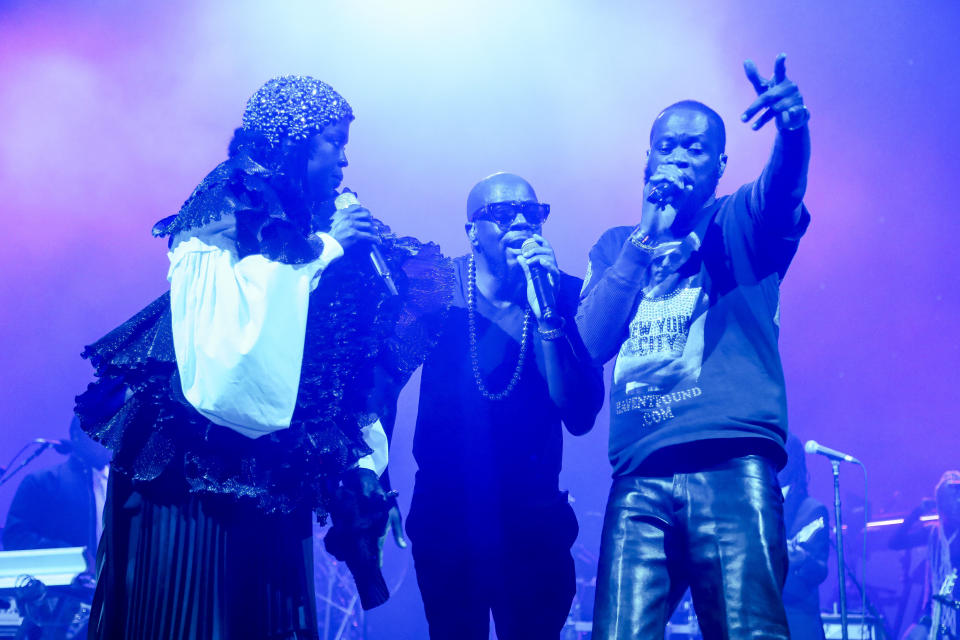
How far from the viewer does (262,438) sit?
6.59 feet

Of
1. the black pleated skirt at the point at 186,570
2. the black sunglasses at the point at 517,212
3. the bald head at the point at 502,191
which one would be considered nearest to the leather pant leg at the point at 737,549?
the black pleated skirt at the point at 186,570

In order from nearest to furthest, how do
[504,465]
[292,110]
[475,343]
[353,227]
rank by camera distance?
[353,227] → [292,110] → [504,465] → [475,343]

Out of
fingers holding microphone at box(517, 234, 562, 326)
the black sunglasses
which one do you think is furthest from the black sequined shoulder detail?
the black sunglasses

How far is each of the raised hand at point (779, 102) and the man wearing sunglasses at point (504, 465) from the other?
90 cm

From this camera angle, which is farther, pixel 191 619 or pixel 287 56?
pixel 287 56

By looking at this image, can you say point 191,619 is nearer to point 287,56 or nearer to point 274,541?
point 274,541

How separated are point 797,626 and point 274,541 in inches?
184

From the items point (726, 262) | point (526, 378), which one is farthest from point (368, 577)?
point (726, 262)

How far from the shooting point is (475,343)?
3.06 m

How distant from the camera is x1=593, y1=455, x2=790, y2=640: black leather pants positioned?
6.26 ft

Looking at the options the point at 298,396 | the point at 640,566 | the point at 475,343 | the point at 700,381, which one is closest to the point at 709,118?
the point at 700,381

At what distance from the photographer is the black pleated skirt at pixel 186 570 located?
1.92 m

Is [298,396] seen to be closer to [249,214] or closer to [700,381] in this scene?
[249,214]

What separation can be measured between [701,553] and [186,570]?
125 cm
